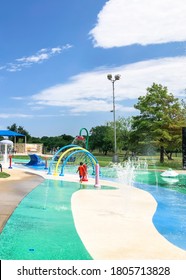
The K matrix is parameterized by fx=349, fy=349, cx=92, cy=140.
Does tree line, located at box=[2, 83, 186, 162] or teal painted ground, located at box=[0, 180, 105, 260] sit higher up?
tree line, located at box=[2, 83, 186, 162]

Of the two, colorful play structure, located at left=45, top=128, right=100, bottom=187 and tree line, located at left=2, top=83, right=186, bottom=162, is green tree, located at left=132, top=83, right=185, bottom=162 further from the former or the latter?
colorful play structure, located at left=45, top=128, right=100, bottom=187

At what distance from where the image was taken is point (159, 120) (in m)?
35.6

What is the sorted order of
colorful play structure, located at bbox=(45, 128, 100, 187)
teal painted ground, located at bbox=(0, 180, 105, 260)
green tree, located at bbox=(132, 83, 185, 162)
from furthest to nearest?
green tree, located at bbox=(132, 83, 185, 162) < colorful play structure, located at bbox=(45, 128, 100, 187) < teal painted ground, located at bbox=(0, 180, 105, 260)

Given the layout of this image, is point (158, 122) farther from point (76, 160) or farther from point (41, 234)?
point (41, 234)

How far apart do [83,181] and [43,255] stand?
36.2 ft

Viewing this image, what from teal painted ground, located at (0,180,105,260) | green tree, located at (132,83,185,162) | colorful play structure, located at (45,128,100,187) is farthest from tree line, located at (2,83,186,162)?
teal painted ground, located at (0,180,105,260)

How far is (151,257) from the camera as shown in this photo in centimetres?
578

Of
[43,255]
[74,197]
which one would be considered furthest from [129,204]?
[43,255]

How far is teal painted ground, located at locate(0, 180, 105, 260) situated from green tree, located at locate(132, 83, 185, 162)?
24.0 metres

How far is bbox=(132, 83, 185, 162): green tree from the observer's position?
33.5 metres

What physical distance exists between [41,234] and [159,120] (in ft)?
97.8

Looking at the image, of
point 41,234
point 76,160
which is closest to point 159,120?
point 76,160

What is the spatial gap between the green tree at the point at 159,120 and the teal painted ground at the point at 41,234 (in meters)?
24.0

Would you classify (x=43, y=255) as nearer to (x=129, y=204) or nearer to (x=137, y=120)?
(x=129, y=204)
